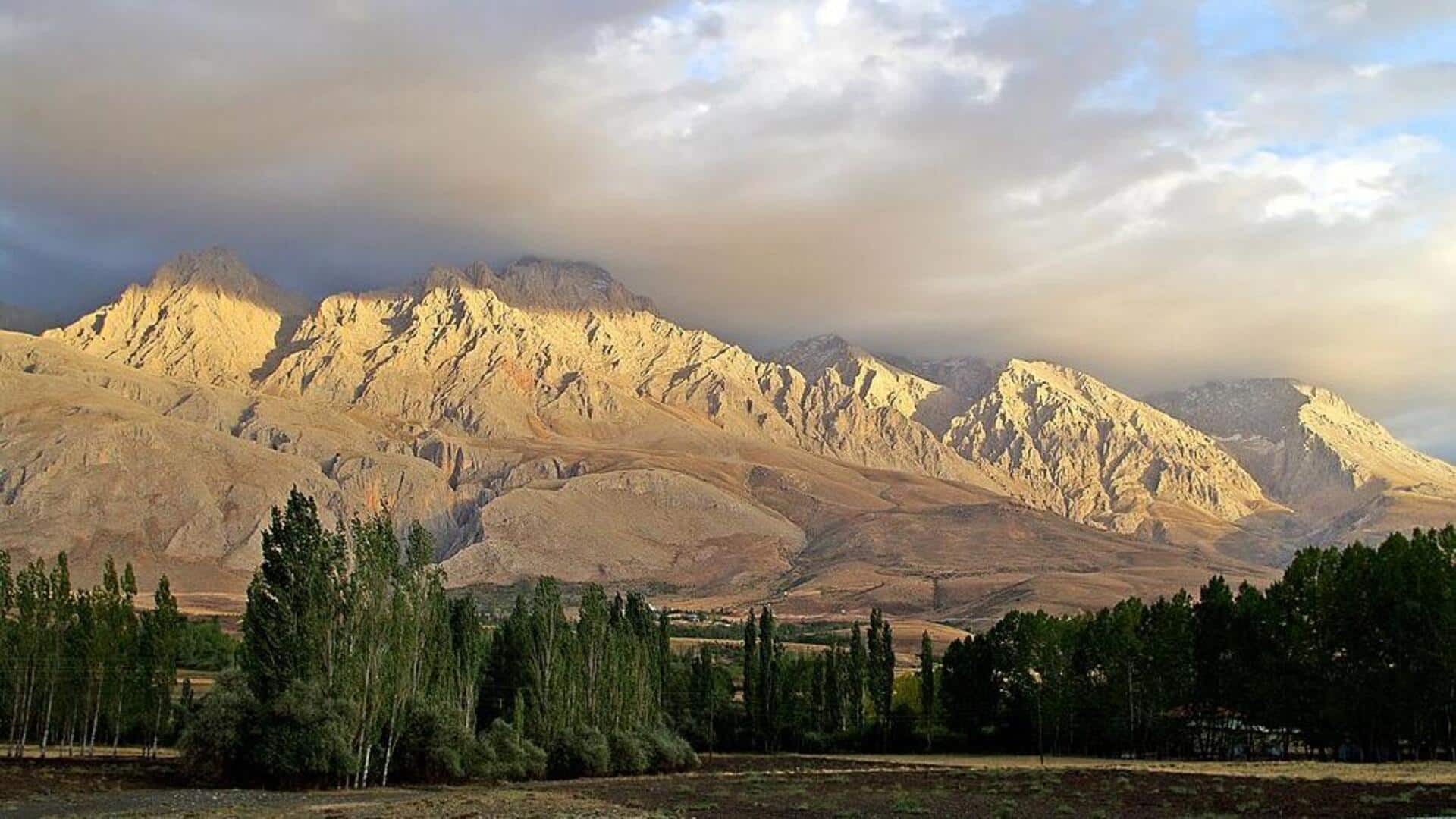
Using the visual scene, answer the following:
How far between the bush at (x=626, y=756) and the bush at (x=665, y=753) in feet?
6.78

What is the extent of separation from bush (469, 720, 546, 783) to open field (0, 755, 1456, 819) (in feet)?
11.1

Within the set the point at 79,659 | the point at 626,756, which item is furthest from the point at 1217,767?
the point at 79,659

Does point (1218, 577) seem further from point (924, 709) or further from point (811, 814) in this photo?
point (811, 814)

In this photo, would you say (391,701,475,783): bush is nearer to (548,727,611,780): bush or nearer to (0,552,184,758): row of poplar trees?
(548,727,611,780): bush

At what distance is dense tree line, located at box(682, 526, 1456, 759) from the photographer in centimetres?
9325

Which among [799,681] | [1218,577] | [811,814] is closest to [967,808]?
[811,814]

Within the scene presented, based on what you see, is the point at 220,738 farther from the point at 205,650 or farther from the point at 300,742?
the point at 205,650

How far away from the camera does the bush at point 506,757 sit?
Result: 8062 cm

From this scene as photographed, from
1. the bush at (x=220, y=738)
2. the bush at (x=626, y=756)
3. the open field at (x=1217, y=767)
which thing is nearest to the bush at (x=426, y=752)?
the bush at (x=220, y=738)

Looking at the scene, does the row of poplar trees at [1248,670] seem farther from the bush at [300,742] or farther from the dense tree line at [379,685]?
the bush at [300,742]

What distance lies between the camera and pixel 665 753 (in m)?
100

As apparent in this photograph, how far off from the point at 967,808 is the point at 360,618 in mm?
35919

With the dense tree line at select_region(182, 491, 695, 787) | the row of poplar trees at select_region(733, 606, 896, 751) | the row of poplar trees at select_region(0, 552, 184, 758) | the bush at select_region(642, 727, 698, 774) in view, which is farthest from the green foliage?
the dense tree line at select_region(182, 491, 695, 787)

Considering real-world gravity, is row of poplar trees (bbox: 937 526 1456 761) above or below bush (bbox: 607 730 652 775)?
above
